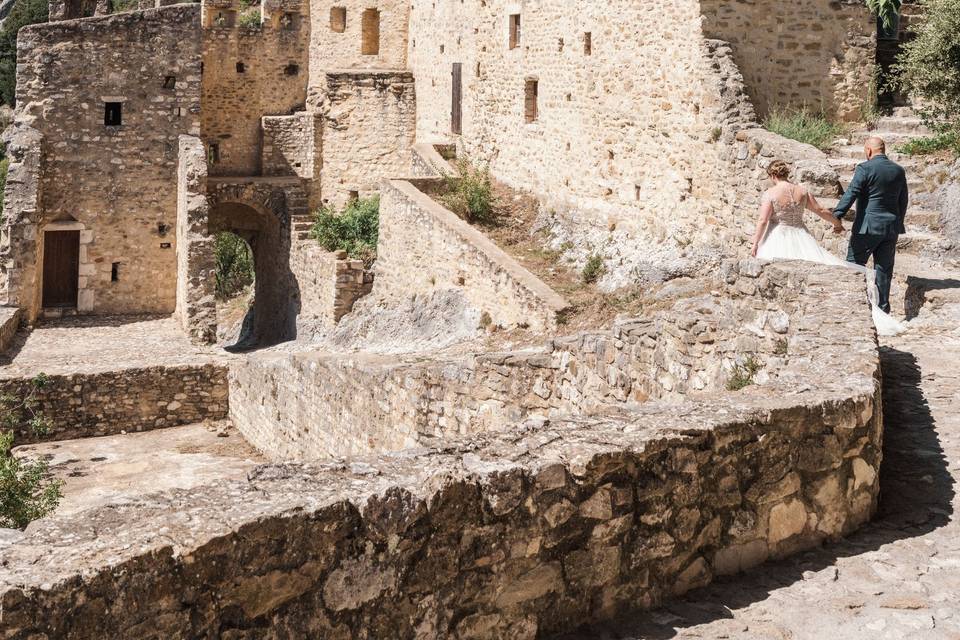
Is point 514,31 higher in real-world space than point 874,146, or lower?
higher

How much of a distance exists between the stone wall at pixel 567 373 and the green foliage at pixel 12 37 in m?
38.0

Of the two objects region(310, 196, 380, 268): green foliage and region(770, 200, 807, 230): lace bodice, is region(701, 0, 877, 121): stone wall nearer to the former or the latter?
region(770, 200, 807, 230): lace bodice

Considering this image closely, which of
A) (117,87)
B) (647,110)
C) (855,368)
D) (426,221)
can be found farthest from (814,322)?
(117,87)

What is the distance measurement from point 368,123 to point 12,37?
28304 millimetres

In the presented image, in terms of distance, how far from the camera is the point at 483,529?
Result: 4.20m

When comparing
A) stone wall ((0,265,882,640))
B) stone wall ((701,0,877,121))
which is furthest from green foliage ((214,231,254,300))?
stone wall ((0,265,882,640))

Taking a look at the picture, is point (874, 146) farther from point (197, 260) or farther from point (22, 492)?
point (197, 260)

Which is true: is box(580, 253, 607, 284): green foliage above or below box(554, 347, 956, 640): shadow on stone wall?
above

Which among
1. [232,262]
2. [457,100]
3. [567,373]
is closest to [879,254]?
[567,373]

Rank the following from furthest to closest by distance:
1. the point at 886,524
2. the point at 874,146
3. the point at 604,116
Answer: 1. the point at 604,116
2. the point at 874,146
3. the point at 886,524

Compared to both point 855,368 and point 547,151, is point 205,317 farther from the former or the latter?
point 855,368

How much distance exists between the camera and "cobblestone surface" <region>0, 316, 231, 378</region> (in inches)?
627

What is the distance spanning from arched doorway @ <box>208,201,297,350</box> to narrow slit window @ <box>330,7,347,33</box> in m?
4.22

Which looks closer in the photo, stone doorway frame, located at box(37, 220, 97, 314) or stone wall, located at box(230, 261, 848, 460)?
stone wall, located at box(230, 261, 848, 460)
